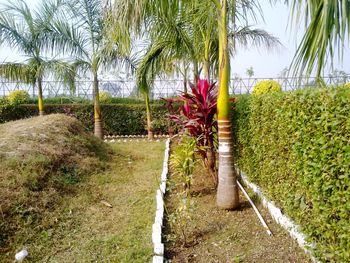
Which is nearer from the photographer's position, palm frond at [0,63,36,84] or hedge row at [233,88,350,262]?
hedge row at [233,88,350,262]

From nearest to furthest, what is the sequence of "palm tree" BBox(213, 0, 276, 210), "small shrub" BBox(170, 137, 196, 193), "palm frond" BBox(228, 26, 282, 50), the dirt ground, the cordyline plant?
the dirt ground → "palm tree" BBox(213, 0, 276, 210) → "small shrub" BBox(170, 137, 196, 193) → the cordyline plant → "palm frond" BBox(228, 26, 282, 50)

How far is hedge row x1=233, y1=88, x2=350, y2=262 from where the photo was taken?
203 cm

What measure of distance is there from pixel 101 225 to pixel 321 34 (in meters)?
3.08

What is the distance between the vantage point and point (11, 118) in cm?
1359

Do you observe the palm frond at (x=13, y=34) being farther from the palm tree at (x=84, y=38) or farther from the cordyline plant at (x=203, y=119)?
the cordyline plant at (x=203, y=119)

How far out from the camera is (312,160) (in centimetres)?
245

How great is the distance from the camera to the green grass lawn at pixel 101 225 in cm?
292

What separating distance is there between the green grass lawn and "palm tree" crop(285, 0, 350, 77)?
2141 mm


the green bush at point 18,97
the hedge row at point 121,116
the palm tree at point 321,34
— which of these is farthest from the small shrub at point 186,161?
the green bush at point 18,97

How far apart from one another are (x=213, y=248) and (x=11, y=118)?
13.2 meters

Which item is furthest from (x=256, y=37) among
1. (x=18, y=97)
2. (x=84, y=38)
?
(x=18, y=97)

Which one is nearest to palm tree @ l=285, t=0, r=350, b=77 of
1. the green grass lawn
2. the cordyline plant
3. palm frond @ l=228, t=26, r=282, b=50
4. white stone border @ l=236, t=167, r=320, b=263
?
white stone border @ l=236, t=167, r=320, b=263

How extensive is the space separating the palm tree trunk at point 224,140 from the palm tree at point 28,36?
6836 millimetres

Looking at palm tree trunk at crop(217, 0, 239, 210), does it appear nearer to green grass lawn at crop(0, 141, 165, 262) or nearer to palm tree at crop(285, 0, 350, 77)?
green grass lawn at crop(0, 141, 165, 262)
